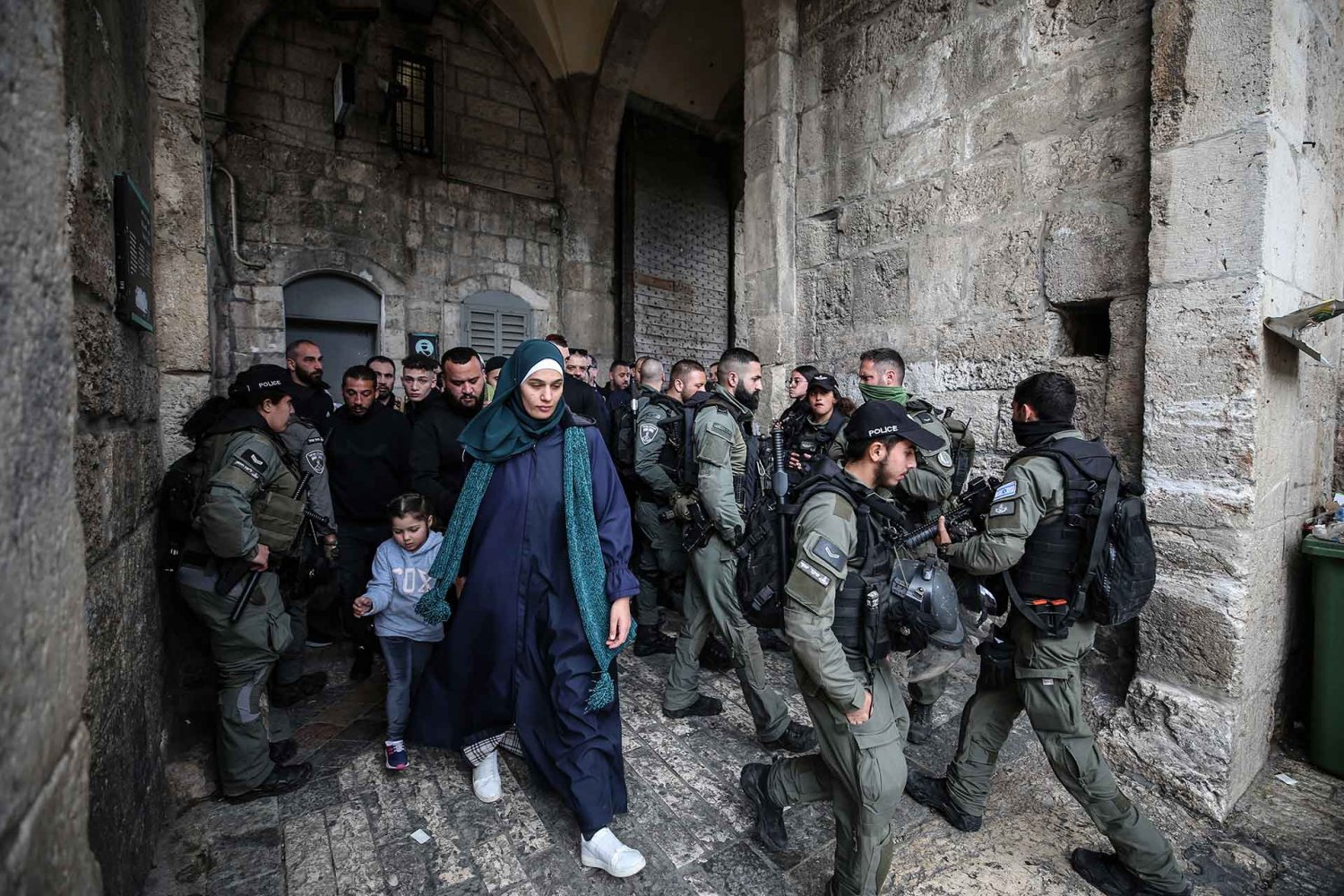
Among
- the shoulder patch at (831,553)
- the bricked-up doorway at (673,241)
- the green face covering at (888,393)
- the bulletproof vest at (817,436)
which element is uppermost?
the bricked-up doorway at (673,241)

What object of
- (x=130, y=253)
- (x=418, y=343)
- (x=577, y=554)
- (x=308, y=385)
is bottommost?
(x=577, y=554)

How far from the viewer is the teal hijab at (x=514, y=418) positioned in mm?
2424

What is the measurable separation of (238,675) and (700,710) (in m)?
2.19

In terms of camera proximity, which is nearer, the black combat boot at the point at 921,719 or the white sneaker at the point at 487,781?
the white sneaker at the point at 487,781

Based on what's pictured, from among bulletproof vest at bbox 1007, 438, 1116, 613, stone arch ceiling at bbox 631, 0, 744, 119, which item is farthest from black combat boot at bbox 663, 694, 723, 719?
stone arch ceiling at bbox 631, 0, 744, 119

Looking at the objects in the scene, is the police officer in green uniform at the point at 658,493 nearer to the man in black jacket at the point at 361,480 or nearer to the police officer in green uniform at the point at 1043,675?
the man in black jacket at the point at 361,480

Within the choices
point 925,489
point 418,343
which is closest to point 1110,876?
point 925,489

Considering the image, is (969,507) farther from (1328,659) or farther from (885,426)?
(1328,659)

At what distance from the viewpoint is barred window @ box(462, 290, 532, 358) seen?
26.3 feet

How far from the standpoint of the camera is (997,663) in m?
2.59

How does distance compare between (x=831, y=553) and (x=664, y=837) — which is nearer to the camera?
(x=831, y=553)

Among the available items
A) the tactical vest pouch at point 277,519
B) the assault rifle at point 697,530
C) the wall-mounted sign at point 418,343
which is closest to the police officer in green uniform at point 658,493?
the assault rifle at point 697,530

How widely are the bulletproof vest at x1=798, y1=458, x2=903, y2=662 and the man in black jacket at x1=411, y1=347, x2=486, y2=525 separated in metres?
2.24

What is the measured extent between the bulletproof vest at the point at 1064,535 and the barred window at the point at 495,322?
22.5 feet
